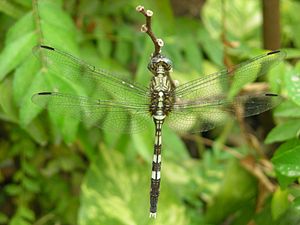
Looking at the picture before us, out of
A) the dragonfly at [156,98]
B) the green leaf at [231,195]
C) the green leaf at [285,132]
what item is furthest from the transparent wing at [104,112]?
the green leaf at [231,195]

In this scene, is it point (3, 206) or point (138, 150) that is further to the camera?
point (3, 206)

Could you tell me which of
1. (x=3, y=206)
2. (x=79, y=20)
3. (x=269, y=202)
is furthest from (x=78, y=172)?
(x=269, y=202)

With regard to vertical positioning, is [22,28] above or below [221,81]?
above

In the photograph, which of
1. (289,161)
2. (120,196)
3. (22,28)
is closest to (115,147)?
(120,196)

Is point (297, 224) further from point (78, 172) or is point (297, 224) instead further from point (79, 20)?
point (79, 20)

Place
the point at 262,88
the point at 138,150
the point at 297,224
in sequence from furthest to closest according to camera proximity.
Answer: the point at 262,88
the point at 138,150
the point at 297,224

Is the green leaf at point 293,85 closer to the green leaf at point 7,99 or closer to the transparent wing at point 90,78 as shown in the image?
the transparent wing at point 90,78

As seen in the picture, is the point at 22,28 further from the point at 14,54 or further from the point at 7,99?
the point at 7,99
